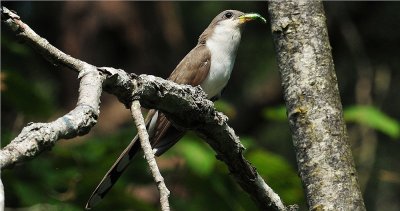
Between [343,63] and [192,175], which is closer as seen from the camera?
[192,175]

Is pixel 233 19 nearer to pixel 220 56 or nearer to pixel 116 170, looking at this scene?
pixel 220 56

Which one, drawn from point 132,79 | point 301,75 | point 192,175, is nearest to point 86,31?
point 192,175

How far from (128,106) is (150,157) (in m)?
0.36

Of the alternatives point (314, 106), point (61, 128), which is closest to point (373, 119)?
point (314, 106)

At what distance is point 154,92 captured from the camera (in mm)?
2303

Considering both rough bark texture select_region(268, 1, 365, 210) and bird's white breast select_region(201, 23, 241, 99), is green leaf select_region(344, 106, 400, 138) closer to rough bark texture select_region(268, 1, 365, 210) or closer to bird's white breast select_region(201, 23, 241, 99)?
bird's white breast select_region(201, 23, 241, 99)

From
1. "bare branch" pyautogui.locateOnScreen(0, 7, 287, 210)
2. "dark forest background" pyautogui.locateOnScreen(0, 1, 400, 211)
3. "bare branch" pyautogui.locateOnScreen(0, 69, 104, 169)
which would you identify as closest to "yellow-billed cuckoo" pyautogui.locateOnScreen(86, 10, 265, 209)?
"dark forest background" pyautogui.locateOnScreen(0, 1, 400, 211)

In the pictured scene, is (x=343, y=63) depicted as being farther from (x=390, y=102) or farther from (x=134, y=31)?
(x=134, y=31)

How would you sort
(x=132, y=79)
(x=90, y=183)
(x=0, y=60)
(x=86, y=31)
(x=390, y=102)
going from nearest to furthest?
(x=132, y=79) < (x=90, y=183) < (x=0, y=60) < (x=86, y=31) < (x=390, y=102)

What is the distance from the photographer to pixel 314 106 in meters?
2.75


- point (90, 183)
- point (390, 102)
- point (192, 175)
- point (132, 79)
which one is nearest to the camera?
point (132, 79)

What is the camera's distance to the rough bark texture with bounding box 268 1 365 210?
2656mm

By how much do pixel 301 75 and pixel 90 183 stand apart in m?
2.00

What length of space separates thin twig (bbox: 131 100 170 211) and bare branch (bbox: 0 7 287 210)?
0.42 ft
